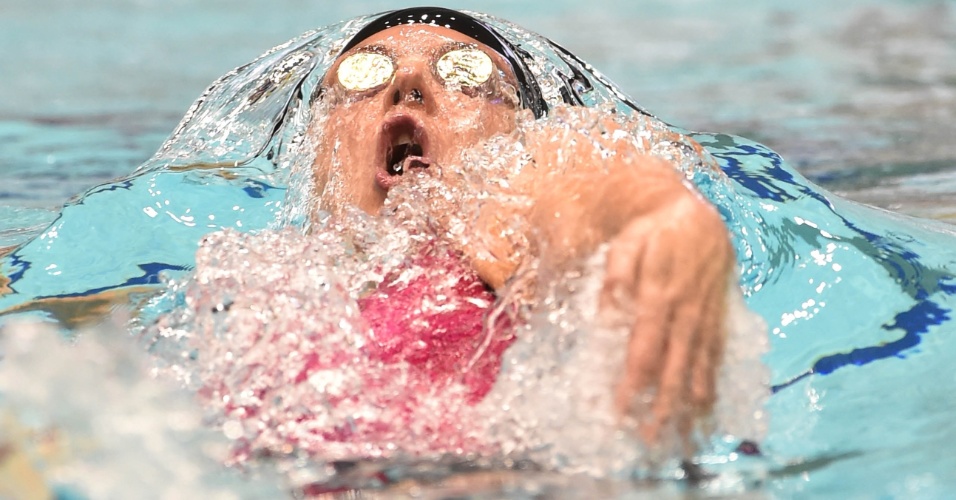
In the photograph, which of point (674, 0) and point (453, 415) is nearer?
point (453, 415)

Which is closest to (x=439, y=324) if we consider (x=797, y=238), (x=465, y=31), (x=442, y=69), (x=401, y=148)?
(x=401, y=148)

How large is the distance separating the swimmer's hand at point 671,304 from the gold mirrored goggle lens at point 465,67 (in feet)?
2.54

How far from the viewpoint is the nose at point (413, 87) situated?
1803 mm

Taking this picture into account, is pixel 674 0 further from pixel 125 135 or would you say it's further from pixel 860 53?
pixel 125 135

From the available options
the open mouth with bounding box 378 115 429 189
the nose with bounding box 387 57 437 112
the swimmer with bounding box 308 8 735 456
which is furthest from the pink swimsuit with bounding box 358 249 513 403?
the nose with bounding box 387 57 437 112

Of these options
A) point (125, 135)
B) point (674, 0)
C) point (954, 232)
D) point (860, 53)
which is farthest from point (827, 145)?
point (674, 0)

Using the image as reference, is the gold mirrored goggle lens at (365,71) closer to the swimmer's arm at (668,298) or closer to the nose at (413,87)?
the nose at (413,87)

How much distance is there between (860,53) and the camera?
18.2 feet

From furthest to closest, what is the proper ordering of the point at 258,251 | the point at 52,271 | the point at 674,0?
1. the point at 674,0
2. the point at 52,271
3. the point at 258,251

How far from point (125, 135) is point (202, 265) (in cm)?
263

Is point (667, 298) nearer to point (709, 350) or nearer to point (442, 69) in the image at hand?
point (709, 350)

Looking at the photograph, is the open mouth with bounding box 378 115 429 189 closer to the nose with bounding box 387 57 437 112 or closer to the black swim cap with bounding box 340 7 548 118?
the nose with bounding box 387 57 437 112

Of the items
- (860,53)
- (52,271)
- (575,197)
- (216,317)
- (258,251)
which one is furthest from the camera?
(860,53)

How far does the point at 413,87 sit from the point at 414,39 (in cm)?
14
